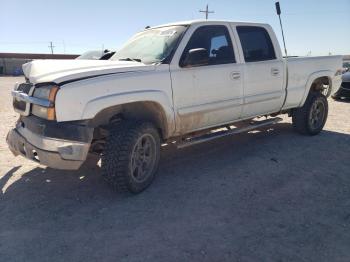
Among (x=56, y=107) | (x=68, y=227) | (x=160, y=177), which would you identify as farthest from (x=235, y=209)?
(x=56, y=107)

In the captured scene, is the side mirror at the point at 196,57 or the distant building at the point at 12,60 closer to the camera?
the side mirror at the point at 196,57

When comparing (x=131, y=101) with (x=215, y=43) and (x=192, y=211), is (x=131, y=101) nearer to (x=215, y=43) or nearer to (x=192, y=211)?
(x=192, y=211)

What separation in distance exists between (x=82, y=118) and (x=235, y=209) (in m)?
1.86

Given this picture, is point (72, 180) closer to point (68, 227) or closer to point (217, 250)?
point (68, 227)

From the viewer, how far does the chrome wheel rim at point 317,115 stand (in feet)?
22.2

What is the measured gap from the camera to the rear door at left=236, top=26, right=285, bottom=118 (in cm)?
526

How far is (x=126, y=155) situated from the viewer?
3875 millimetres

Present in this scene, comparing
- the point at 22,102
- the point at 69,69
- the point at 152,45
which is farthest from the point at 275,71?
the point at 22,102

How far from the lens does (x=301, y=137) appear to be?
6742 mm

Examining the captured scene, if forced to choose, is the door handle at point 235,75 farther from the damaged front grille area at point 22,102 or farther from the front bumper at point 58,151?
the damaged front grille area at point 22,102

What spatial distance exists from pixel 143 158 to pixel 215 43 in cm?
194

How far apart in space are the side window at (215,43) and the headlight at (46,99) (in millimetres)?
1789

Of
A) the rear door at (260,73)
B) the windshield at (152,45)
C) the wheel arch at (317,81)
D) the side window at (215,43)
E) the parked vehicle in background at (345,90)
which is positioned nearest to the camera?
the windshield at (152,45)

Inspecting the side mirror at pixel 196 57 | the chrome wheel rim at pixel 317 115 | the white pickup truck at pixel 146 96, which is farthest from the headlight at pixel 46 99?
the chrome wheel rim at pixel 317 115
